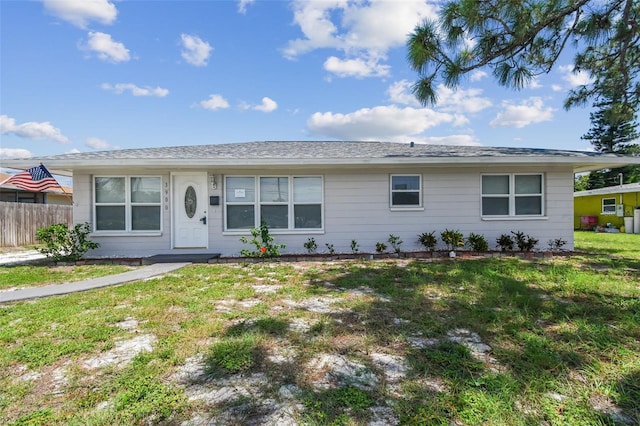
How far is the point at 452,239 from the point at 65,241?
928 centimetres

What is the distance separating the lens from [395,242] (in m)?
8.08

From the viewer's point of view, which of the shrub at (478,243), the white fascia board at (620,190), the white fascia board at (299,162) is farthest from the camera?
the white fascia board at (620,190)

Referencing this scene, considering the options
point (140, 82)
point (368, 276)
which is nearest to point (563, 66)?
point (368, 276)

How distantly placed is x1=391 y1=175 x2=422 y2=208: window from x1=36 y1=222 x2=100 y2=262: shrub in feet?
24.7

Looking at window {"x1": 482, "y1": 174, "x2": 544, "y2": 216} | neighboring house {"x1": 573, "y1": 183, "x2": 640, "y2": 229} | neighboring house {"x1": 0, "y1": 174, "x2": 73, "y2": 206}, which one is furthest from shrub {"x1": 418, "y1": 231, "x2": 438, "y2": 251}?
neighboring house {"x1": 0, "y1": 174, "x2": 73, "y2": 206}

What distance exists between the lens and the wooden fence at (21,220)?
11.0 metres

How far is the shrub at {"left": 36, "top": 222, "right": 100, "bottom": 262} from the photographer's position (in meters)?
7.22

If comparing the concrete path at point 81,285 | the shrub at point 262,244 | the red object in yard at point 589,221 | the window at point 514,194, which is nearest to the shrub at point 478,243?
the window at point 514,194

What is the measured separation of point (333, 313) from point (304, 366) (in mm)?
1258

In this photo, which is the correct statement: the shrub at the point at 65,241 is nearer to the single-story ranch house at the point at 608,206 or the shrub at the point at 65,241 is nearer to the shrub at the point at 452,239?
the shrub at the point at 452,239

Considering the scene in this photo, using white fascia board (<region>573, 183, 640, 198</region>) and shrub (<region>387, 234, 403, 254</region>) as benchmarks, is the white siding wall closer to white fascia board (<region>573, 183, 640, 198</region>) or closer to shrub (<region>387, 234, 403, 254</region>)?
shrub (<region>387, 234, 403, 254</region>)

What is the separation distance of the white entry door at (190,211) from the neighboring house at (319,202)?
0.03 meters

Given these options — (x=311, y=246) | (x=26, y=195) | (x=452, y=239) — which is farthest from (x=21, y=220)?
(x=452, y=239)

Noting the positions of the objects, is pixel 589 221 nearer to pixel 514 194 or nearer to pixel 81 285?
pixel 514 194
